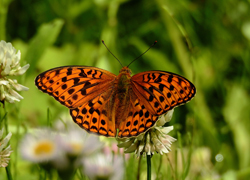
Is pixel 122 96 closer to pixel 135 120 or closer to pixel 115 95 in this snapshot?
pixel 115 95

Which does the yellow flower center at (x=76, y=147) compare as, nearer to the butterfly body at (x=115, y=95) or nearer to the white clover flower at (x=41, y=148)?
the white clover flower at (x=41, y=148)

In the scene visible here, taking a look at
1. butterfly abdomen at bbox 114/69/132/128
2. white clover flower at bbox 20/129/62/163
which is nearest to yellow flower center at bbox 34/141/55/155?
white clover flower at bbox 20/129/62/163

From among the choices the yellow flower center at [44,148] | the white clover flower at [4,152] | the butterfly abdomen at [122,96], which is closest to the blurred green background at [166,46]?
the butterfly abdomen at [122,96]

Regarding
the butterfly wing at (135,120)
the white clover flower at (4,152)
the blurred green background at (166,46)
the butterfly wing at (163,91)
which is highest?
the blurred green background at (166,46)

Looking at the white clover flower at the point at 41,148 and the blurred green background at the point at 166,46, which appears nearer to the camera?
the white clover flower at the point at 41,148

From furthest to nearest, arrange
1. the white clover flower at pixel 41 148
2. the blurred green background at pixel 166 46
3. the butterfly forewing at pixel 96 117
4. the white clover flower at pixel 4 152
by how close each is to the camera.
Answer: the blurred green background at pixel 166 46, the butterfly forewing at pixel 96 117, the white clover flower at pixel 4 152, the white clover flower at pixel 41 148

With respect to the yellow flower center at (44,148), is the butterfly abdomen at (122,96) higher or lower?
higher

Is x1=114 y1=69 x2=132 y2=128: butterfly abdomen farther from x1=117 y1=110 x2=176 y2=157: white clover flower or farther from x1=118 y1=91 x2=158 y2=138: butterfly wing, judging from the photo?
x1=117 y1=110 x2=176 y2=157: white clover flower
